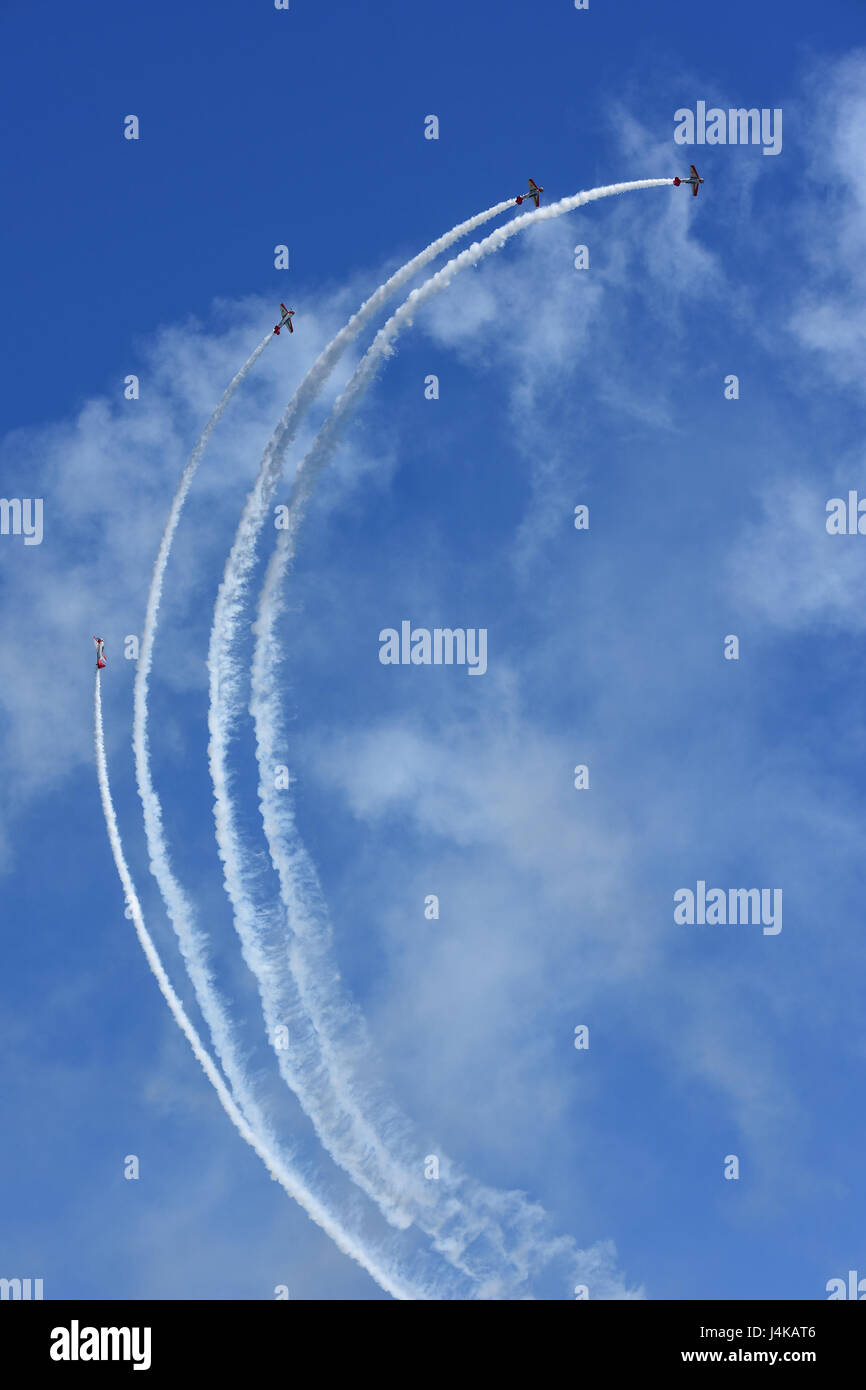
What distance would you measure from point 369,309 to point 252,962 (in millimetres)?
34430

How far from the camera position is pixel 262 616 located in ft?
235

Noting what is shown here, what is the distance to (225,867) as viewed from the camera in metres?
71.2

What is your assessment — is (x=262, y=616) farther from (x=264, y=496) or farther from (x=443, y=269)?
(x=443, y=269)

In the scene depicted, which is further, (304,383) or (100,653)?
(100,653)

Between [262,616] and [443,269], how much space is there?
2043 cm

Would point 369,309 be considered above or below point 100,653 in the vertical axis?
above

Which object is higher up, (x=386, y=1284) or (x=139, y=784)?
(x=139, y=784)

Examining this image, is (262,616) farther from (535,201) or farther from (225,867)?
(535,201)

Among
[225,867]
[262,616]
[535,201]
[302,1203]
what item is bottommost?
[302,1203]

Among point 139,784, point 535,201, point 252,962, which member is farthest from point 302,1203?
point 535,201
